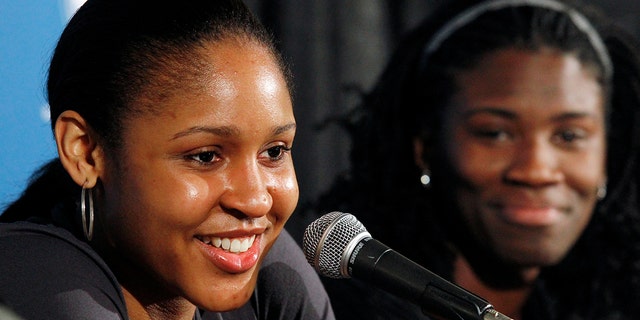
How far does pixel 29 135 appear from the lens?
2.41 meters

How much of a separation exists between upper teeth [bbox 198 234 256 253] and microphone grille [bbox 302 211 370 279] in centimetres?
12

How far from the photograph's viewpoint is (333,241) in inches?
60.5

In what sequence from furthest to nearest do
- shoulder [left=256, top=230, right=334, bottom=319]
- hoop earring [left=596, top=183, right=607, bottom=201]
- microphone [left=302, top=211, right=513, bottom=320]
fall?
hoop earring [left=596, top=183, right=607, bottom=201], shoulder [left=256, top=230, right=334, bottom=319], microphone [left=302, top=211, right=513, bottom=320]

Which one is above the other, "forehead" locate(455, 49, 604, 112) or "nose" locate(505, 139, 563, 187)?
"forehead" locate(455, 49, 604, 112)

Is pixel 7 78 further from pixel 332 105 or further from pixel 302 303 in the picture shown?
pixel 332 105

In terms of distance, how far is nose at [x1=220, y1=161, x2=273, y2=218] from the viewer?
159 cm

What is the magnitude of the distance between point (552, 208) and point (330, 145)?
1.17m

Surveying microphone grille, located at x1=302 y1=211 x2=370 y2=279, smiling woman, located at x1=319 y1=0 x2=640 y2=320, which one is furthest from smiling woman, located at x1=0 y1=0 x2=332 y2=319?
smiling woman, located at x1=319 y1=0 x2=640 y2=320

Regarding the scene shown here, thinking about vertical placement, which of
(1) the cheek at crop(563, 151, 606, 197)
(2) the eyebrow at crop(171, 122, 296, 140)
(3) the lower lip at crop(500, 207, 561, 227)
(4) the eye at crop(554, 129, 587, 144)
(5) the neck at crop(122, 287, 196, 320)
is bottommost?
(3) the lower lip at crop(500, 207, 561, 227)

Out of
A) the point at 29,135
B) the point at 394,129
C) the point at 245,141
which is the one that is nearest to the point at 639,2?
the point at 394,129

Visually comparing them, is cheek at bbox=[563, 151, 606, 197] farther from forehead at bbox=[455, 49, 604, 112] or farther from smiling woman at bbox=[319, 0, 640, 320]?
forehead at bbox=[455, 49, 604, 112]

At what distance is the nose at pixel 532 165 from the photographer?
105 inches

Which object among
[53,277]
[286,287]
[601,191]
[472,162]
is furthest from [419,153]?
[53,277]

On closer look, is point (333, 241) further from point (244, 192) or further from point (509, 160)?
point (509, 160)
